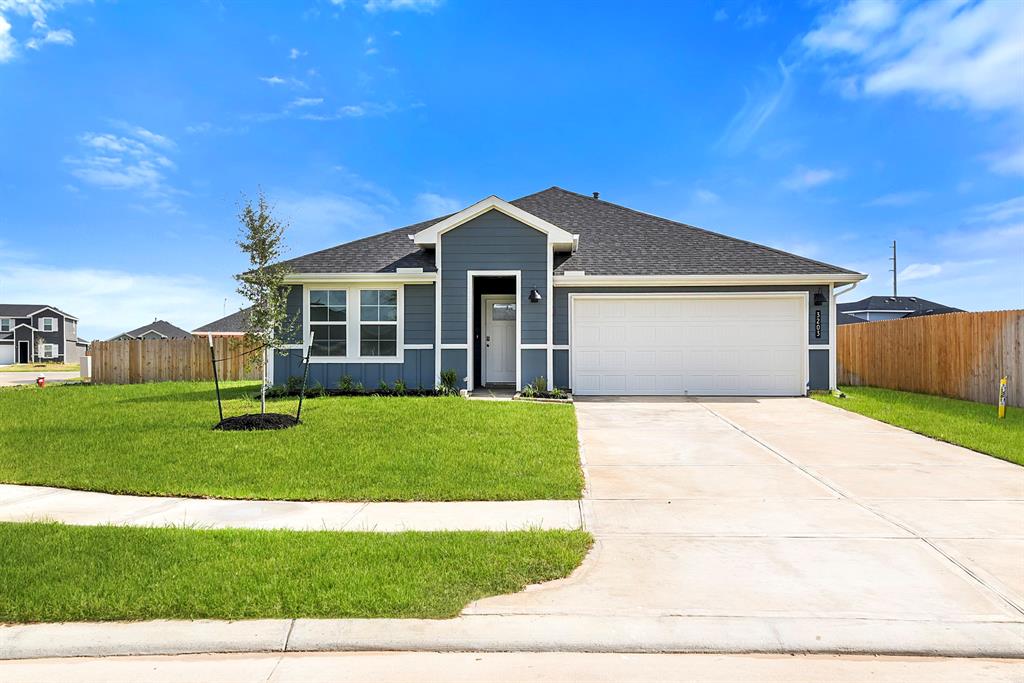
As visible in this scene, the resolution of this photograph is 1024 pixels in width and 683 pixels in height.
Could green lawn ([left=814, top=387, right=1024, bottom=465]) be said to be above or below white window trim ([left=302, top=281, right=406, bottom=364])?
below

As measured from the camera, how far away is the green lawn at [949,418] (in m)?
8.07

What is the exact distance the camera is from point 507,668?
279 centimetres

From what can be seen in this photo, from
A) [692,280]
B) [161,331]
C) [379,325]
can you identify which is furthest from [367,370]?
[161,331]

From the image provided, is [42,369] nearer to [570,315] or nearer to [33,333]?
[33,333]

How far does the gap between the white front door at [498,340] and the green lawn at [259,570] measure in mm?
10572

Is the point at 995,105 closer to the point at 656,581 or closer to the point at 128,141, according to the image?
the point at 656,581

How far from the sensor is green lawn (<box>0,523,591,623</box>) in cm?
328

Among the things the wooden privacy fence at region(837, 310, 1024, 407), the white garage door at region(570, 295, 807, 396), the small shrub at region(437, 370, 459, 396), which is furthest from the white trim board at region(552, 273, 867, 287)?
the small shrub at region(437, 370, 459, 396)

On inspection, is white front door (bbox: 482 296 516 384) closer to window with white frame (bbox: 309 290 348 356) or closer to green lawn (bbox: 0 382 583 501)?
green lawn (bbox: 0 382 583 501)

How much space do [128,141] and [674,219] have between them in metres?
15.3

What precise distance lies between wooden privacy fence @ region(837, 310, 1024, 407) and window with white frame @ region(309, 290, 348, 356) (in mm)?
15374

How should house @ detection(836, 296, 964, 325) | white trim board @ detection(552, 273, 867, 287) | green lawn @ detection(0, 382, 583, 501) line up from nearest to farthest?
green lawn @ detection(0, 382, 583, 501), white trim board @ detection(552, 273, 867, 287), house @ detection(836, 296, 964, 325)

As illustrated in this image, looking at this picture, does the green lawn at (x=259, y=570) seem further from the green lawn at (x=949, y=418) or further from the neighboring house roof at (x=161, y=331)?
the neighboring house roof at (x=161, y=331)

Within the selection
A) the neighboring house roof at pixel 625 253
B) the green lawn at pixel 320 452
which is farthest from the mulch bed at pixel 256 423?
the neighboring house roof at pixel 625 253
